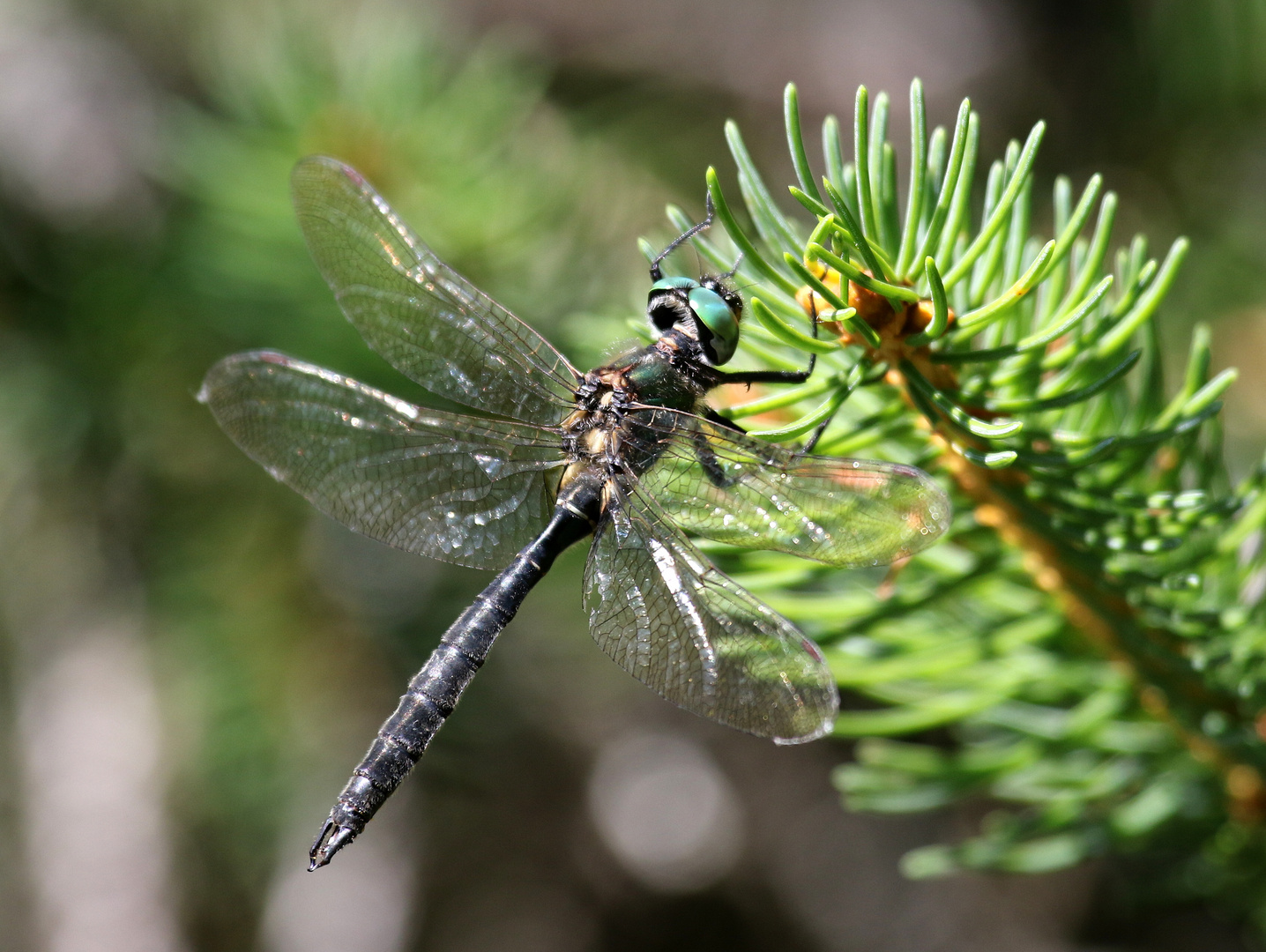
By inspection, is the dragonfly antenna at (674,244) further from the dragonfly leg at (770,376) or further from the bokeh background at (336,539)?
the bokeh background at (336,539)

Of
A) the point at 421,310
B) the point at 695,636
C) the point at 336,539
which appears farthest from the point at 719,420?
the point at 336,539

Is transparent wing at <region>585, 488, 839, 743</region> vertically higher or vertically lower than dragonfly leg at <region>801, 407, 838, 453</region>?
lower

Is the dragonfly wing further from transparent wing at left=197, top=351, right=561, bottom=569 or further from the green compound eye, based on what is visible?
transparent wing at left=197, top=351, right=561, bottom=569

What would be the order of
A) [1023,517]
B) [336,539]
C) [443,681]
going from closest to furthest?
[1023,517] < [443,681] < [336,539]

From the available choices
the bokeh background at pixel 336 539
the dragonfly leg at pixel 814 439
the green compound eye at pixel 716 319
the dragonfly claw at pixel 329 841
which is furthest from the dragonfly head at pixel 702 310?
the dragonfly claw at pixel 329 841

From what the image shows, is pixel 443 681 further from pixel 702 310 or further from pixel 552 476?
pixel 702 310

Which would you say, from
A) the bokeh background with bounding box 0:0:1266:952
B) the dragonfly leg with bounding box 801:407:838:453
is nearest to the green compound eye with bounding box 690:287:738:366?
the dragonfly leg with bounding box 801:407:838:453
